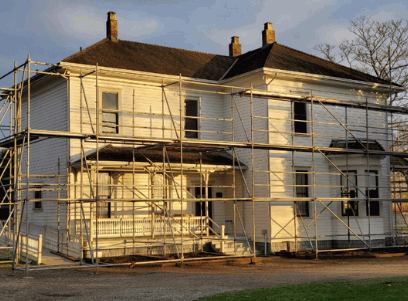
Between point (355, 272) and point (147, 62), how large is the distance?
13.5 meters

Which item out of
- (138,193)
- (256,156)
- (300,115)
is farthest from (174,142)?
(300,115)

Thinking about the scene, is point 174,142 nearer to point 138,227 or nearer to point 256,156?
point 138,227

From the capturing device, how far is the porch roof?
75.0 ft

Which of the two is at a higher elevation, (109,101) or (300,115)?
(109,101)

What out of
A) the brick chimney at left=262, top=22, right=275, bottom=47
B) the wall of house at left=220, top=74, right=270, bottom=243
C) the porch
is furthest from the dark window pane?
the brick chimney at left=262, top=22, right=275, bottom=47

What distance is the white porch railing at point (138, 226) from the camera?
22.5 meters

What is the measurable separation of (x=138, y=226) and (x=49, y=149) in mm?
5245

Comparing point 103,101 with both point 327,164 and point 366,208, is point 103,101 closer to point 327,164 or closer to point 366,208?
point 327,164

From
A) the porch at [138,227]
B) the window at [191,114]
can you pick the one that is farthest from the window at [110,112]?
the porch at [138,227]

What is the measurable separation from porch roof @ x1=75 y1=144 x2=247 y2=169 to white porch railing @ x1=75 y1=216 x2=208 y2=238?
7.68ft

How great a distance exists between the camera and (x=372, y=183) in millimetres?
27047

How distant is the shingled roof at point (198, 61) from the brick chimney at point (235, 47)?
64.4 inches

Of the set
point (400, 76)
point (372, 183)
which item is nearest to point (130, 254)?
point (372, 183)

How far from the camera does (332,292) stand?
12.9 metres
